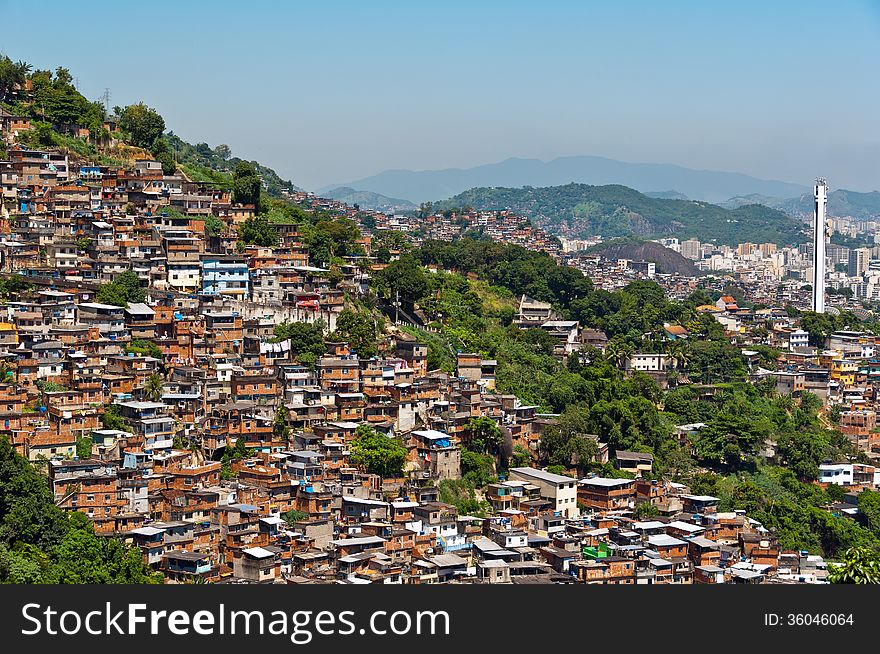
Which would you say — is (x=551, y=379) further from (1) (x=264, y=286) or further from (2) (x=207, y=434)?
(2) (x=207, y=434)

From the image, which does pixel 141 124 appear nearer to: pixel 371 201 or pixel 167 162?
pixel 167 162

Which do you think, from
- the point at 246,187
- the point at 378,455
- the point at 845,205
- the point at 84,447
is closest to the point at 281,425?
the point at 378,455

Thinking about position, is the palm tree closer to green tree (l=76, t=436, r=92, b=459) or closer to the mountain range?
green tree (l=76, t=436, r=92, b=459)

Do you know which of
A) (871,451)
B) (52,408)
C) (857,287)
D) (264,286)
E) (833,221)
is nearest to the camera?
(52,408)

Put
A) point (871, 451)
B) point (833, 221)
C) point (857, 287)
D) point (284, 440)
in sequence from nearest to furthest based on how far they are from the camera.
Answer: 1. point (284, 440)
2. point (871, 451)
3. point (857, 287)
4. point (833, 221)

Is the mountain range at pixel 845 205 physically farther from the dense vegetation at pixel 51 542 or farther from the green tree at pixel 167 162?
the dense vegetation at pixel 51 542

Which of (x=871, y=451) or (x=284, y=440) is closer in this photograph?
(x=284, y=440)

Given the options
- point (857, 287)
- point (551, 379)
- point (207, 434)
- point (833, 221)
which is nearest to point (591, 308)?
point (551, 379)
